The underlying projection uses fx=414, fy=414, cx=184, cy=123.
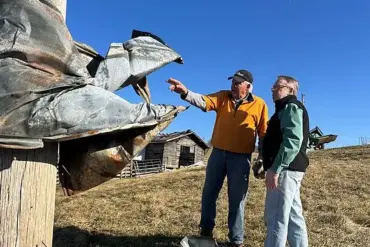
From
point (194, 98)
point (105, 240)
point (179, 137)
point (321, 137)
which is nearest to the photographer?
point (194, 98)

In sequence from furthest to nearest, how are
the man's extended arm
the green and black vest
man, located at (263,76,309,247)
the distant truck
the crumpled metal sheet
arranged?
1. the distant truck
2. the man's extended arm
3. the green and black vest
4. man, located at (263,76,309,247)
5. the crumpled metal sheet

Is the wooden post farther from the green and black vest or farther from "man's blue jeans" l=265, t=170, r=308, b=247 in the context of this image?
the green and black vest

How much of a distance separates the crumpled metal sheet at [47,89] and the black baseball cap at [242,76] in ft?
7.81

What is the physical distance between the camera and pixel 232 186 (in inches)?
188

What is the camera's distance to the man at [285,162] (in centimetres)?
405

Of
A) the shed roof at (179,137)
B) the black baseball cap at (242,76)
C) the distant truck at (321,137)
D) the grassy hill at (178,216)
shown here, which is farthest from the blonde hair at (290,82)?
the distant truck at (321,137)

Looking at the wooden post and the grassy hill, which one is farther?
the grassy hill

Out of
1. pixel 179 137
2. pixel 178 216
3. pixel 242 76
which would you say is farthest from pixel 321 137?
pixel 242 76

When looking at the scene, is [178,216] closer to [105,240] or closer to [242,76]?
[105,240]

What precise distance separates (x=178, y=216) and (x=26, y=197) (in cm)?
451

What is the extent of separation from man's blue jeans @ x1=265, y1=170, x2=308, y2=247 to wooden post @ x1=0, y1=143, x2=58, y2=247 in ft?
7.73

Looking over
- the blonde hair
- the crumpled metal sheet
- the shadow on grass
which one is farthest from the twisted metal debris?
the shadow on grass

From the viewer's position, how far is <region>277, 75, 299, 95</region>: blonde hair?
14.5 ft

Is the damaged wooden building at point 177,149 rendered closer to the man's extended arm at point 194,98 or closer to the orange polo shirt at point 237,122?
the orange polo shirt at point 237,122
